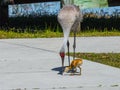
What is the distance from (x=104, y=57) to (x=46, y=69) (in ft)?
7.04

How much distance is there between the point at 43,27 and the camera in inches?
745

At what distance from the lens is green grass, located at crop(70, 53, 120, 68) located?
34.4ft

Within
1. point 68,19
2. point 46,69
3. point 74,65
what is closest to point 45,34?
point 46,69

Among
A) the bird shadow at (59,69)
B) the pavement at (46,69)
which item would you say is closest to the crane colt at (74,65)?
the pavement at (46,69)

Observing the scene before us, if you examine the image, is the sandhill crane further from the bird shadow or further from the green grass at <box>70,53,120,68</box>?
the green grass at <box>70,53,120,68</box>

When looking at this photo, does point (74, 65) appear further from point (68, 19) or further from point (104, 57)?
point (104, 57)

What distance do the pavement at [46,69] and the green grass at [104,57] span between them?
0.36m

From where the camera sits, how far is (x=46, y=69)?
960cm

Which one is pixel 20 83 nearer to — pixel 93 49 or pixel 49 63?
pixel 49 63

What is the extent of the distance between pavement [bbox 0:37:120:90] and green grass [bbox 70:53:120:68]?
360mm

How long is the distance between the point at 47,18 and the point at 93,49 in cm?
698

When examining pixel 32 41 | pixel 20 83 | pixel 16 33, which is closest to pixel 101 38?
pixel 32 41

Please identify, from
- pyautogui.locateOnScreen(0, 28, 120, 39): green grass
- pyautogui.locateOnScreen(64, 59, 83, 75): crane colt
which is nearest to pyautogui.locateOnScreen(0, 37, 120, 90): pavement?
pyautogui.locateOnScreen(64, 59, 83, 75): crane colt

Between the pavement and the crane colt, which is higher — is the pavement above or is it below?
below
